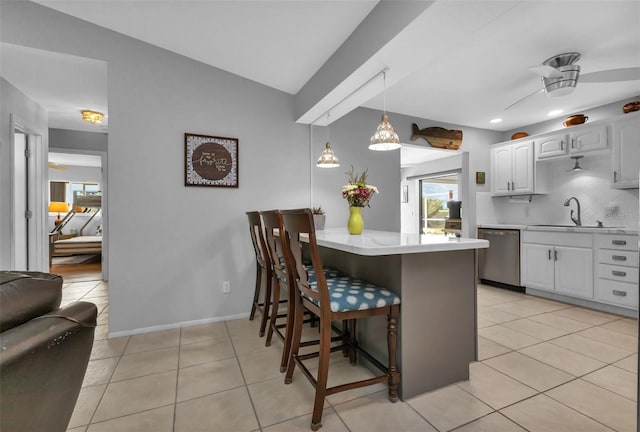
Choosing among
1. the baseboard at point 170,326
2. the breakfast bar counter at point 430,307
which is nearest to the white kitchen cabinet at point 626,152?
the breakfast bar counter at point 430,307

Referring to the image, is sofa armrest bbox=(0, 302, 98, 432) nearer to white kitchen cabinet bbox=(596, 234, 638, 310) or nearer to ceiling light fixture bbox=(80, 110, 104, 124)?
ceiling light fixture bbox=(80, 110, 104, 124)

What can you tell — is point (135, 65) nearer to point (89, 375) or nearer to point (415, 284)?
point (89, 375)

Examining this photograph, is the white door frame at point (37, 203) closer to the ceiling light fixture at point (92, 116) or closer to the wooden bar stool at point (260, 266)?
the ceiling light fixture at point (92, 116)

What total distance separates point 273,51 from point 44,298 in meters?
2.57

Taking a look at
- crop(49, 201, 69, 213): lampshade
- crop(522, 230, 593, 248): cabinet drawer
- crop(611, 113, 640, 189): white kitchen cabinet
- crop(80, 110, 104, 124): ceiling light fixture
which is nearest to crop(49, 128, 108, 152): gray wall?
crop(80, 110, 104, 124): ceiling light fixture

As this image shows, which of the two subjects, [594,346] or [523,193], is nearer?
[594,346]

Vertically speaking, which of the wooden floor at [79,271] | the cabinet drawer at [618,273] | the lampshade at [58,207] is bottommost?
the wooden floor at [79,271]

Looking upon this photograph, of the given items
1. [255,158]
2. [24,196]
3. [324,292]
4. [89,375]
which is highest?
[255,158]

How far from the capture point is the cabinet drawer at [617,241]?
307 centimetres

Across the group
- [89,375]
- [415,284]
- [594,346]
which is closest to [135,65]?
[89,375]

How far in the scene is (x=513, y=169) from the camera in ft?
14.7

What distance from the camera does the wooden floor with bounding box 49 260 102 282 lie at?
15.8 feet

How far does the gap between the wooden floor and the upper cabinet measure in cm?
682

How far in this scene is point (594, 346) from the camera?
2.42m
